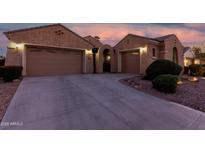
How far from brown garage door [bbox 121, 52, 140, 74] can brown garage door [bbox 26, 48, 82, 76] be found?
17.6 feet

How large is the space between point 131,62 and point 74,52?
6398 millimetres

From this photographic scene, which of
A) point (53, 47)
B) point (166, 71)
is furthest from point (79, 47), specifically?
point (166, 71)

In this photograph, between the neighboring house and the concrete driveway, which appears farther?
the neighboring house

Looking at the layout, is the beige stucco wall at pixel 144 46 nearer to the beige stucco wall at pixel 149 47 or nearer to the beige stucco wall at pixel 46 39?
the beige stucco wall at pixel 149 47

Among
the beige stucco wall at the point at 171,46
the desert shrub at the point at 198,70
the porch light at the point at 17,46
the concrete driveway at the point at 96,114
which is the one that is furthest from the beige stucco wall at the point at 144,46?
the porch light at the point at 17,46

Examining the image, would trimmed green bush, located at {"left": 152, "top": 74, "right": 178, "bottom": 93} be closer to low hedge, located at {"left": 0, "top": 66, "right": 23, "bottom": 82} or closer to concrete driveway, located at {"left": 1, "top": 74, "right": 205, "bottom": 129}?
concrete driveway, located at {"left": 1, "top": 74, "right": 205, "bottom": 129}

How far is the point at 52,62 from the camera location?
37.2ft

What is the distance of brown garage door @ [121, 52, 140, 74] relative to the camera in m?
13.6

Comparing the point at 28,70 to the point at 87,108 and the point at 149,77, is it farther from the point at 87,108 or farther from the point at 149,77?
the point at 149,77

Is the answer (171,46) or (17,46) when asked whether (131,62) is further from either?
(17,46)

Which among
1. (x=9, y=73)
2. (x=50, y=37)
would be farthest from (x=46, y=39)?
(x=9, y=73)

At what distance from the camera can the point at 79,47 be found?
1288cm

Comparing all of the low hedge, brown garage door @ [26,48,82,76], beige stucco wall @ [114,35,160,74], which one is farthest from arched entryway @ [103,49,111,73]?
the low hedge
